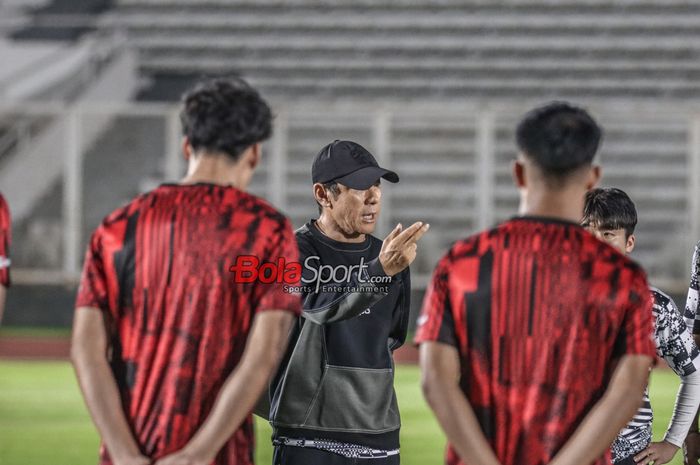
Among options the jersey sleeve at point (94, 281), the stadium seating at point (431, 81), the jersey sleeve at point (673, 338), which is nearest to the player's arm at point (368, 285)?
the jersey sleeve at point (673, 338)

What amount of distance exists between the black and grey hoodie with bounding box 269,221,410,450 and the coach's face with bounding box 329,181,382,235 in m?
0.10

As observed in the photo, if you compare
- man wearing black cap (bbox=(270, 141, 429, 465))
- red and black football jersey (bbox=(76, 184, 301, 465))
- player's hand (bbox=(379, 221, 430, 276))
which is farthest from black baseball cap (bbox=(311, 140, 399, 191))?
red and black football jersey (bbox=(76, 184, 301, 465))

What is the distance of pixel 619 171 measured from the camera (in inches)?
604

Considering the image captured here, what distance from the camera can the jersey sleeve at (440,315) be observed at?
2.35 meters

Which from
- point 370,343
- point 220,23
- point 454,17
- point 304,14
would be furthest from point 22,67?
point 370,343

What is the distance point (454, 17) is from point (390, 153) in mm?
4387

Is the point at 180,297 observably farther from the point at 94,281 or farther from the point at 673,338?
the point at 673,338

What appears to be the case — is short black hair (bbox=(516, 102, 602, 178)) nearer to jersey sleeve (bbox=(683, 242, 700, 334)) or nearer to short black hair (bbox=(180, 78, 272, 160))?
short black hair (bbox=(180, 78, 272, 160))

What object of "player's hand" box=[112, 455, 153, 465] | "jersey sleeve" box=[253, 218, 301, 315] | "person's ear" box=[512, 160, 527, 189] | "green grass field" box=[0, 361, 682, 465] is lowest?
"green grass field" box=[0, 361, 682, 465]

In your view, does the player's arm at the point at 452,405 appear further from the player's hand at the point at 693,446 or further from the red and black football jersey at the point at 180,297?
the player's hand at the point at 693,446

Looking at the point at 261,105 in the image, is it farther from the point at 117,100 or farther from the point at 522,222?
the point at 117,100

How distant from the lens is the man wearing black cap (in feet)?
11.1

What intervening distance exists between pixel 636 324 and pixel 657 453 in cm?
123

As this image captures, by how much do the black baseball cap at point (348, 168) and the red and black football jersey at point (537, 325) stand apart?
1.23m
